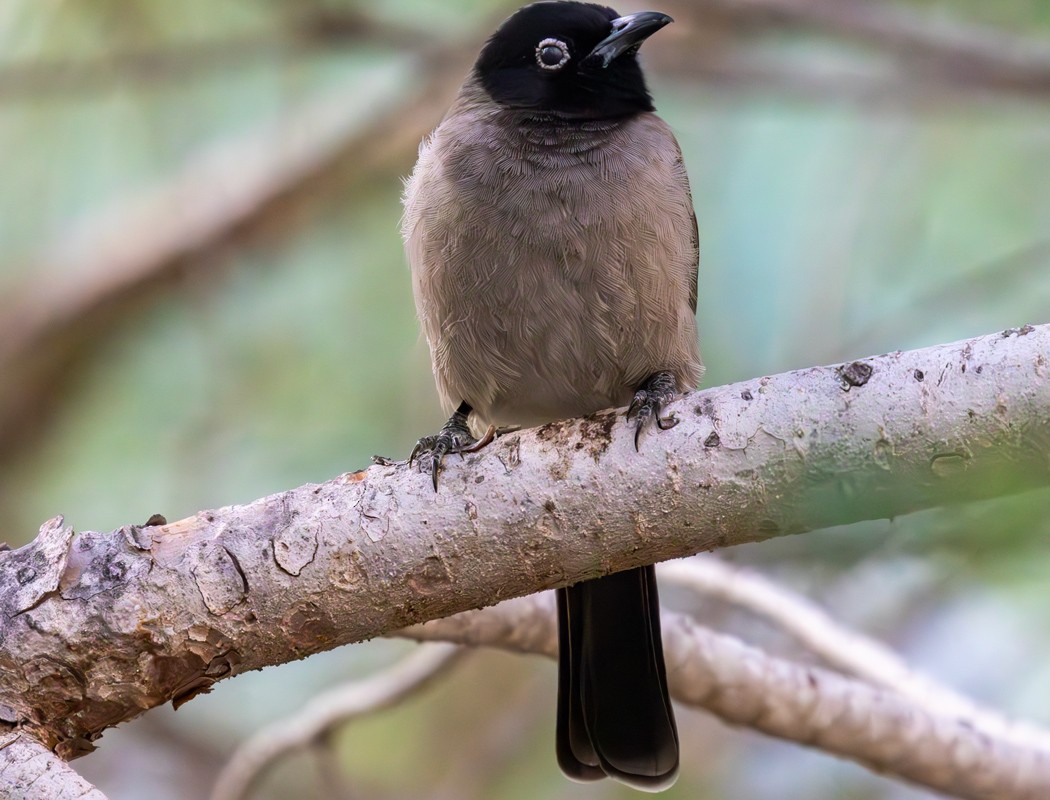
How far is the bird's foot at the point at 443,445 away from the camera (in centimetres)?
282

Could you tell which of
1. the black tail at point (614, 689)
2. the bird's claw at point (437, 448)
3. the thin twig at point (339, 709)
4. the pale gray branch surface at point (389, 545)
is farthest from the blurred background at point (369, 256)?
the pale gray branch surface at point (389, 545)

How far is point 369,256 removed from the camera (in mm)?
7984

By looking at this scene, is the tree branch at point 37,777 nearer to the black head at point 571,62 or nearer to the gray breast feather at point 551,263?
the gray breast feather at point 551,263

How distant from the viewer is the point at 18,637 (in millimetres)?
2676

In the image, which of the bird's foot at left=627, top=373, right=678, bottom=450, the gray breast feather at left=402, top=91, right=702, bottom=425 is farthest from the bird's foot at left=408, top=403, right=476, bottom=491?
the bird's foot at left=627, top=373, right=678, bottom=450

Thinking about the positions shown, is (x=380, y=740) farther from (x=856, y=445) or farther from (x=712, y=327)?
(x=856, y=445)

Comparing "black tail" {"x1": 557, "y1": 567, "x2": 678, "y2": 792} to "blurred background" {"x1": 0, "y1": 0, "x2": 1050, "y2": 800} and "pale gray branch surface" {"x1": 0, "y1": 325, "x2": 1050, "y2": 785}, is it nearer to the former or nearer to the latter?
"pale gray branch surface" {"x1": 0, "y1": 325, "x2": 1050, "y2": 785}

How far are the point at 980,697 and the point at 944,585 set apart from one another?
1720mm

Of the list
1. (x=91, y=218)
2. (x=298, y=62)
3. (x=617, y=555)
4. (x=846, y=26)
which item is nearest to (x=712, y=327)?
(x=846, y=26)

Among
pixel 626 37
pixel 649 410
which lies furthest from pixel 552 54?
pixel 649 410

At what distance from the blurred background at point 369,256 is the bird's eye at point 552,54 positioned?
2165 millimetres

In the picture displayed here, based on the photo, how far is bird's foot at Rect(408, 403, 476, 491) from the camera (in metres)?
2.82

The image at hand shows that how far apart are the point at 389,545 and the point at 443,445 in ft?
1.47

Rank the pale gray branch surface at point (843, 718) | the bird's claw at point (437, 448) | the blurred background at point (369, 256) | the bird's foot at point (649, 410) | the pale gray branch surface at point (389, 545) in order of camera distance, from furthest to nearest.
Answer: the blurred background at point (369, 256) → the pale gray branch surface at point (843, 718) → the bird's claw at point (437, 448) → the bird's foot at point (649, 410) → the pale gray branch surface at point (389, 545)
